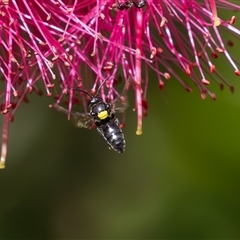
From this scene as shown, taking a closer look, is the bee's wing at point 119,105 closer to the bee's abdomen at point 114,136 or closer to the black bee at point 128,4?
the bee's abdomen at point 114,136

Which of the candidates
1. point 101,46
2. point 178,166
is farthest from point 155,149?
point 101,46

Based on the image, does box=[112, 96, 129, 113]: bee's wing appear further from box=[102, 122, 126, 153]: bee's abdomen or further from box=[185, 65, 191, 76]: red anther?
box=[185, 65, 191, 76]: red anther

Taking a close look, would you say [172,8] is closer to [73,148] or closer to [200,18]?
[200,18]

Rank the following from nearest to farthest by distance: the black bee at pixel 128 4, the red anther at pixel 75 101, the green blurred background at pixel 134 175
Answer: the black bee at pixel 128 4, the red anther at pixel 75 101, the green blurred background at pixel 134 175

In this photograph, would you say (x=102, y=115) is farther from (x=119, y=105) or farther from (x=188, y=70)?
(x=188, y=70)

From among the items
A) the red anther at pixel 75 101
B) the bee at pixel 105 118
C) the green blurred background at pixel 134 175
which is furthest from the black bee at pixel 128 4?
the green blurred background at pixel 134 175

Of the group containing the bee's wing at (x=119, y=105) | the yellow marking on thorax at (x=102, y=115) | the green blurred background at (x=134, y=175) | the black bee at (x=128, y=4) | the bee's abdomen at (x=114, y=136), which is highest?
the black bee at (x=128, y=4)

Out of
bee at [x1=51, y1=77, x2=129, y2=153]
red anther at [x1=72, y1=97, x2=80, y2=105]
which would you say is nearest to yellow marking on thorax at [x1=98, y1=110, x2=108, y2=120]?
bee at [x1=51, y1=77, x2=129, y2=153]

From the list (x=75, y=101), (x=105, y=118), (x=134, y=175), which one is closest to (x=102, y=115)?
(x=105, y=118)
